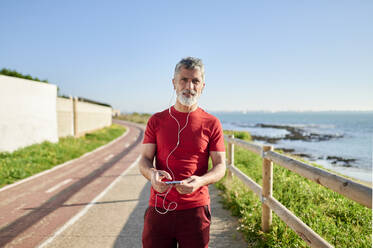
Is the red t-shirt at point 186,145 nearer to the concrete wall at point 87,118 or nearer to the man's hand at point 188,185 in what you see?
the man's hand at point 188,185

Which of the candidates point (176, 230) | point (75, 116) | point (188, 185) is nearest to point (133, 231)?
point (176, 230)

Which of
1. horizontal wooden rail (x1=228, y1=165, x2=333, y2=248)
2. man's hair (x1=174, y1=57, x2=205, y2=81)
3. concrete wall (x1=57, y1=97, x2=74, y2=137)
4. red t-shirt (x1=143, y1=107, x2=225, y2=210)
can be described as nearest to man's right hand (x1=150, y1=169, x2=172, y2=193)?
red t-shirt (x1=143, y1=107, x2=225, y2=210)

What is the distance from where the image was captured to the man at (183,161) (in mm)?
2021

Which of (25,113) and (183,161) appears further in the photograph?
(25,113)

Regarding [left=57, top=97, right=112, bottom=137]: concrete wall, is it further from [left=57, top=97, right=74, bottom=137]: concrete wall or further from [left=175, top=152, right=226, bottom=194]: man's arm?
[left=175, top=152, right=226, bottom=194]: man's arm

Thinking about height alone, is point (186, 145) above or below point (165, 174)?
above

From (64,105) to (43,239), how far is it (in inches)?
588

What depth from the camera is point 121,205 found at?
6.26m

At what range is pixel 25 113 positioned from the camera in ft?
41.8

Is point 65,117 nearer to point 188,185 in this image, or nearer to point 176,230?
point 176,230

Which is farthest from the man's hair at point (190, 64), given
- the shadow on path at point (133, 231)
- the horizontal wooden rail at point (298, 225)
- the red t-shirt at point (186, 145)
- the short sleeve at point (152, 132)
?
the shadow on path at point (133, 231)

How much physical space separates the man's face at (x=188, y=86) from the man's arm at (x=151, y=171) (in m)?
0.45

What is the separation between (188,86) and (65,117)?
1761 cm

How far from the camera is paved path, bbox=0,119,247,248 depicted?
4.39 meters
